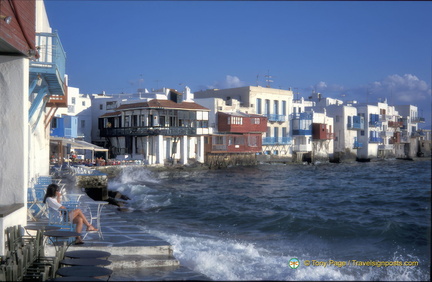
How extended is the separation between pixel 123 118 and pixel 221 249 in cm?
4233

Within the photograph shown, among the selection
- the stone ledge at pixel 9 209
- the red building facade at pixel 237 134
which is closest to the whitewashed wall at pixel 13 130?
the stone ledge at pixel 9 209

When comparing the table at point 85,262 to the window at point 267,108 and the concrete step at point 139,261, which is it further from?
the window at point 267,108

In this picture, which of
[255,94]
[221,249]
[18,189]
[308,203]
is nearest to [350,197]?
[308,203]

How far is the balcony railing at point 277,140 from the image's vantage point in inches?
2469

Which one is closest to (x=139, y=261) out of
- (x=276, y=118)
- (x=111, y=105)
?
(x=111, y=105)

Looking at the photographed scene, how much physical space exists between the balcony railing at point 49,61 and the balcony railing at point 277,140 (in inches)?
1952

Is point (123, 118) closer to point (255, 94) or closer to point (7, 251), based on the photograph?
point (255, 94)

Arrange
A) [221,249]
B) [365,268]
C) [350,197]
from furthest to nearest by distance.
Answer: [350,197] → [221,249] → [365,268]

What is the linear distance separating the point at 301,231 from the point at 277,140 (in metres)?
49.3

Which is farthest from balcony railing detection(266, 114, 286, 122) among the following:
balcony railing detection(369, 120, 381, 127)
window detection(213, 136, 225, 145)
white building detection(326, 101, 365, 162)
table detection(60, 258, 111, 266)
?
table detection(60, 258, 111, 266)

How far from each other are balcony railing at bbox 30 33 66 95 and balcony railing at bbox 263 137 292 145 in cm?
4958

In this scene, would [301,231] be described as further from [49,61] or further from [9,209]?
[9,209]

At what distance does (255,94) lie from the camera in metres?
64.2

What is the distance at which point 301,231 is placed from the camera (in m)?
15.3
